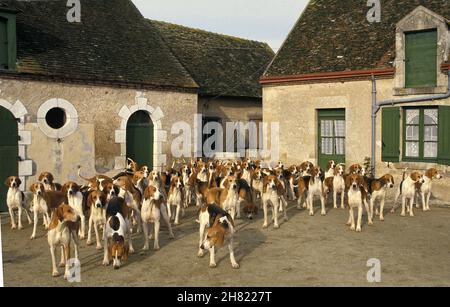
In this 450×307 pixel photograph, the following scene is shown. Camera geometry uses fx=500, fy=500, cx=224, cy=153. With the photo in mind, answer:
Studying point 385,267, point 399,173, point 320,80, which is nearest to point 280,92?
point 320,80

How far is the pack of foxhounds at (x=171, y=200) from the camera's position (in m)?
8.22

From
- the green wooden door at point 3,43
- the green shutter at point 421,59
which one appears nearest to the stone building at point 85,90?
the green wooden door at point 3,43

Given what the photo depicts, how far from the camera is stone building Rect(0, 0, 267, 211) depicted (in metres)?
14.0

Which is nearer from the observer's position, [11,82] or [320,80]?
[11,82]

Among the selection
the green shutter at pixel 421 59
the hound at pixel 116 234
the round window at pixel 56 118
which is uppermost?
the green shutter at pixel 421 59

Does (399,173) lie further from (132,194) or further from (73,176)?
(73,176)

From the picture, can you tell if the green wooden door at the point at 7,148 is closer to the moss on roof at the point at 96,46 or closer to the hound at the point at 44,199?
the moss on roof at the point at 96,46

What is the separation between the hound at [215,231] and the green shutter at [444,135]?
29.0ft

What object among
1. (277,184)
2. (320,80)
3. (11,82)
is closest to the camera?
(277,184)

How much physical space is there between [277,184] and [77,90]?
7.45 meters

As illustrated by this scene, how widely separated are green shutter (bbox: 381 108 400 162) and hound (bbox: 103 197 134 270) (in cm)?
977

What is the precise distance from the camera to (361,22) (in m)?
17.8

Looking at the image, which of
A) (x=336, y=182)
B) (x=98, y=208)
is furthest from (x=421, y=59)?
(x=98, y=208)

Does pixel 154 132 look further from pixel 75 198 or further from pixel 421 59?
pixel 421 59
